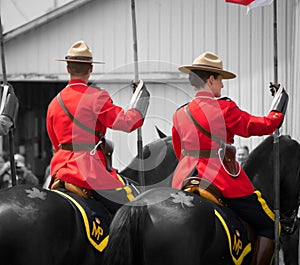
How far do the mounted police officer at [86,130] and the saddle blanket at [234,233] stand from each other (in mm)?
793

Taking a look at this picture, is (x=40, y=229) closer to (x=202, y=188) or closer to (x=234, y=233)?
(x=202, y=188)

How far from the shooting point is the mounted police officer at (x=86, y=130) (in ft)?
19.2

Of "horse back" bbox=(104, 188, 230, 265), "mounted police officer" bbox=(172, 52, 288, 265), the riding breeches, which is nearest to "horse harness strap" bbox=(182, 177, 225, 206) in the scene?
"mounted police officer" bbox=(172, 52, 288, 265)

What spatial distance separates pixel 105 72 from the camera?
43.1 feet

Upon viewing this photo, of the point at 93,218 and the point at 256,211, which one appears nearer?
the point at 93,218

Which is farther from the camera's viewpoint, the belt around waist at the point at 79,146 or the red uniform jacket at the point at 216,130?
the belt around waist at the point at 79,146

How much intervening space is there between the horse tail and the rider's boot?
4.41ft

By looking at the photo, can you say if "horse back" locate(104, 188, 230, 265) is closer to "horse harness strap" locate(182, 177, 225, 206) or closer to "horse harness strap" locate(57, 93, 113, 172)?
"horse harness strap" locate(182, 177, 225, 206)

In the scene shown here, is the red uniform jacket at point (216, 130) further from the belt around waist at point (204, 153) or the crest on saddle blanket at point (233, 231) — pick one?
the crest on saddle blanket at point (233, 231)

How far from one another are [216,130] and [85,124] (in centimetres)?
93

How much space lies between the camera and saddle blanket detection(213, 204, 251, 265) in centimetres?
545

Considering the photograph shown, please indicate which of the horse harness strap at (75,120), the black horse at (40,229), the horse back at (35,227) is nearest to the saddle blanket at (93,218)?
the black horse at (40,229)

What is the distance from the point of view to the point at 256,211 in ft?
19.4

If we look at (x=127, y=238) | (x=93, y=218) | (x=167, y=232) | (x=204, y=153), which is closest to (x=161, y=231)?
(x=167, y=232)
